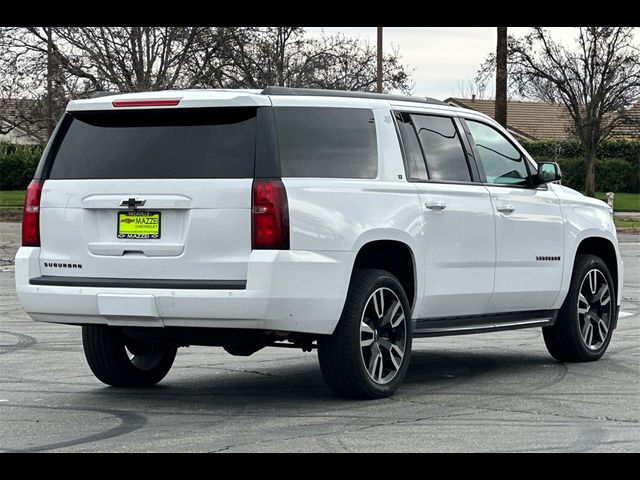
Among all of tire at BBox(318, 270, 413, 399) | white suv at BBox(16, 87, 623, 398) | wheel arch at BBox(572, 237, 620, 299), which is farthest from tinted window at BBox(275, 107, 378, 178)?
wheel arch at BBox(572, 237, 620, 299)

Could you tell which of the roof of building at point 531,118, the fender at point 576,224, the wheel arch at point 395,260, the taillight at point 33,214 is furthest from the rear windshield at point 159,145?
the roof of building at point 531,118

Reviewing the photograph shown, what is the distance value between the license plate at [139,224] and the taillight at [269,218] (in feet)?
2.08

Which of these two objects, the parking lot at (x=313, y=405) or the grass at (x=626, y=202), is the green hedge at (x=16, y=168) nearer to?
the grass at (x=626, y=202)

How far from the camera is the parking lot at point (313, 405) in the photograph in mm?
6914

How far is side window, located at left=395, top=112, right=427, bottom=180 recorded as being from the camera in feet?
29.1

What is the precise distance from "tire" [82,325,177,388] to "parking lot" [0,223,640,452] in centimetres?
12

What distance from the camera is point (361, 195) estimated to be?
827cm

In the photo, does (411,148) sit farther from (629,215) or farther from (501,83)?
(629,215)

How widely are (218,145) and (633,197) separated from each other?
52.5 m

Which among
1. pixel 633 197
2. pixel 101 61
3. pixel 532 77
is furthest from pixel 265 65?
pixel 633 197

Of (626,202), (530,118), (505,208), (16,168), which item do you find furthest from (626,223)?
(530,118)

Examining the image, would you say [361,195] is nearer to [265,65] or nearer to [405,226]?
[405,226]

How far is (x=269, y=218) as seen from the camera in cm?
774
